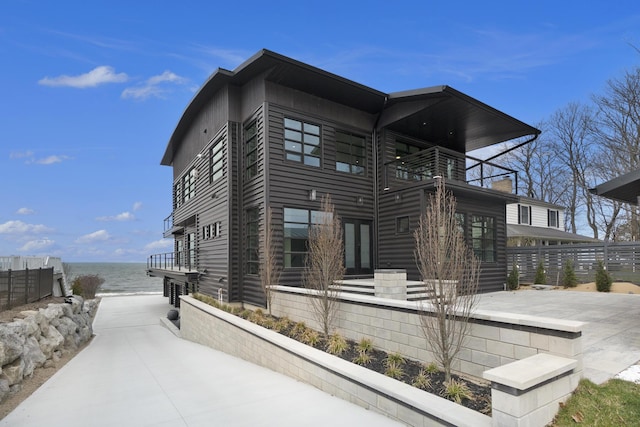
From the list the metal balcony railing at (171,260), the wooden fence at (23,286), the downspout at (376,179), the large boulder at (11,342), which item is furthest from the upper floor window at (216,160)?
the large boulder at (11,342)

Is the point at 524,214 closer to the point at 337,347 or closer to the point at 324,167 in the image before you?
the point at 324,167

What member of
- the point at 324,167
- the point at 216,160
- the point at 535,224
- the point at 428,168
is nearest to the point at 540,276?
the point at 428,168

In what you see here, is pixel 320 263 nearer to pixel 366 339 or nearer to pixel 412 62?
pixel 366 339

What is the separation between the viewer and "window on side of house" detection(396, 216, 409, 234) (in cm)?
1147

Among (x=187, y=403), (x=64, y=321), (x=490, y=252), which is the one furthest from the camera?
(x=490, y=252)

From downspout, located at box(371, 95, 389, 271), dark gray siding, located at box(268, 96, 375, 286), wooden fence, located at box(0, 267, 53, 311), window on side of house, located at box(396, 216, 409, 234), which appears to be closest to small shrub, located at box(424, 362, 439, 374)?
dark gray siding, located at box(268, 96, 375, 286)

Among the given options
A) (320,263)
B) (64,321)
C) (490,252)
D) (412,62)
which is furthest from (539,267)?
(64,321)

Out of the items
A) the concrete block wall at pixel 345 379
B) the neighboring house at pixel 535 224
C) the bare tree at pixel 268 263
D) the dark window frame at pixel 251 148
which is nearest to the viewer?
the concrete block wall at pixel 345 379

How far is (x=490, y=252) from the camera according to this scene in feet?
43.5

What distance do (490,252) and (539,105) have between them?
23.4m

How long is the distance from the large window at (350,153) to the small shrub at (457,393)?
859 cm

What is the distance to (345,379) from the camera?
4.57 m

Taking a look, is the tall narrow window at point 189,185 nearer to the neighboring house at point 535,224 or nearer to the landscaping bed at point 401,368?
the landscaping bed at point 401,368

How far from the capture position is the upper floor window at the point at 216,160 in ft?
42.5
